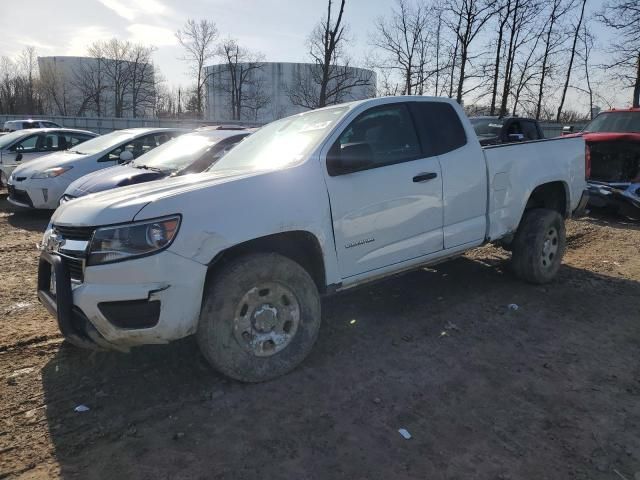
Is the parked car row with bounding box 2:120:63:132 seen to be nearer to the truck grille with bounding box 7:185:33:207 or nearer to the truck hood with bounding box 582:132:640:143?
the truck grille with bounding box 7:185:33:207

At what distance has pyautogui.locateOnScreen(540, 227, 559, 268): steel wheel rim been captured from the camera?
17.1 feet

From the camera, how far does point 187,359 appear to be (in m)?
3.58

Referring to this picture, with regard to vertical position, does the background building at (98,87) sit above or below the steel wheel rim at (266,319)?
above

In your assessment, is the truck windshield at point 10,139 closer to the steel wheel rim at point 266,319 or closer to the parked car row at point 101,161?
the parked car row at point 101,161

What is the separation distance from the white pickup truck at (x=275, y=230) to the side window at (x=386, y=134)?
0.01 metres

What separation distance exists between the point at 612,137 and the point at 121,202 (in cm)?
963

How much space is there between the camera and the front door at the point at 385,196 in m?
3.51

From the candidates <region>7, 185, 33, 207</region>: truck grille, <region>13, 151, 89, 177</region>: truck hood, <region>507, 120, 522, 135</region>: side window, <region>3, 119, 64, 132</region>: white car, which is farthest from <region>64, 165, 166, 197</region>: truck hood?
<region>3, 119, 64, 132</region>: white car

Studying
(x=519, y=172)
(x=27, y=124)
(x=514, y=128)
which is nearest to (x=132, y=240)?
(x=519, y=172)

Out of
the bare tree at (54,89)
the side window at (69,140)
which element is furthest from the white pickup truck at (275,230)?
the bare tree at (54,89)

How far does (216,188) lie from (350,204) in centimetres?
100

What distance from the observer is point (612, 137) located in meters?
9.33

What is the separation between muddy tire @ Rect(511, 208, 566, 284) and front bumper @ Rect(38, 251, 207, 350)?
12.0 feet

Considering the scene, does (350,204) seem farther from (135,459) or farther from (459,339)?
(135,459)
